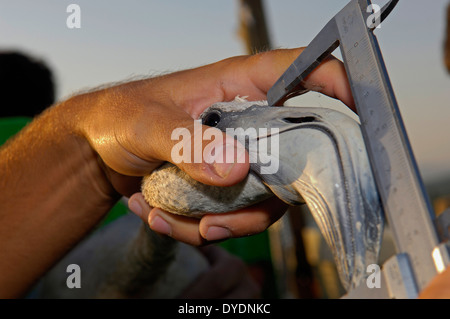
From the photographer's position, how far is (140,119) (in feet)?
3.98

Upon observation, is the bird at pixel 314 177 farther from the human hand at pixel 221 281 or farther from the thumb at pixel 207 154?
the human hand at pixel 221 281

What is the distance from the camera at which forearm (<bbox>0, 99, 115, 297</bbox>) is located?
1650mm

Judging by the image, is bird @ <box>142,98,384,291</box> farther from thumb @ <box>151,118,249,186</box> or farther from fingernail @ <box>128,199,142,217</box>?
fingernail @ <box>128,199,142,217</box>

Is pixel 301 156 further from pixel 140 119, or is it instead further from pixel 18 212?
pixel 18 212

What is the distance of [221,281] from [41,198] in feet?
3.29

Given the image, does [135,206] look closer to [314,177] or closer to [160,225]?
[160,225]

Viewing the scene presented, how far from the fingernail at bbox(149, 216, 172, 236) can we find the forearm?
363 millimetres

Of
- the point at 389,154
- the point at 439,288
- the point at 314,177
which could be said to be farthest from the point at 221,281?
the point at 439,288

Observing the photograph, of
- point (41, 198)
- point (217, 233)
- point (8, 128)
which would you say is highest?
point (8, 128)

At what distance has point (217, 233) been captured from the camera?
4.50ft

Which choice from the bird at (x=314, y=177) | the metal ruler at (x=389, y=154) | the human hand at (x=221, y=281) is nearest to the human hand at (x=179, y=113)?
the bird at (x=314, y=177)

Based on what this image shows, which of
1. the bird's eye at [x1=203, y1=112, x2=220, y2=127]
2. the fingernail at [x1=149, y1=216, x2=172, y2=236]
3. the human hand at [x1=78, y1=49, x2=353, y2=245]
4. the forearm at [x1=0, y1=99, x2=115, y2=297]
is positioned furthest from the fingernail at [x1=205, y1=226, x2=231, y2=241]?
the forearm at [x1=0, y1=99, x2=115, y2=297]
